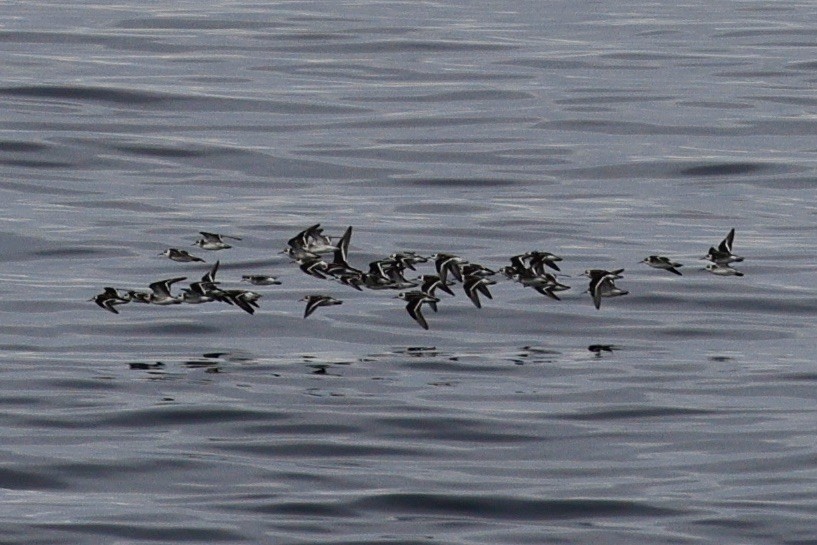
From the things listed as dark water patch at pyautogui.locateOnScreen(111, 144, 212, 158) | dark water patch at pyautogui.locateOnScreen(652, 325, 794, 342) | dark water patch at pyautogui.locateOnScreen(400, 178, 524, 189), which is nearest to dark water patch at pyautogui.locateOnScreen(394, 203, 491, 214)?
dark water patch at pyautogui.locateOnScreen(400, 178, 524, 189)

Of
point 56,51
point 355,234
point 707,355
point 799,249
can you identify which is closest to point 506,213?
point 355,234

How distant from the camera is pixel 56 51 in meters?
66.9

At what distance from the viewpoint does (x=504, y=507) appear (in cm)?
2112

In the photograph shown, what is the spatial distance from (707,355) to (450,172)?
19668 mm

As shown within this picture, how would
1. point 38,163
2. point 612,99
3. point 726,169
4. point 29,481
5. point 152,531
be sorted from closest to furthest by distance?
point 152,531, point 29,481, point 38,163, point 726,169, point 612,99

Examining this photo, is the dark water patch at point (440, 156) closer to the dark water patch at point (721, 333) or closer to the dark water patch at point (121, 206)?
the dark water patch at point (121, 206)

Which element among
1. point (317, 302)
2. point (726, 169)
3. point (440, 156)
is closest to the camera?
point (317, 302)

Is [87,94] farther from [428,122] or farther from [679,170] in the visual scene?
[679,170]

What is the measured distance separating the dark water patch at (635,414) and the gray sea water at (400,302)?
0.06m

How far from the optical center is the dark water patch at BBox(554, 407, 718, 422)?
2533cm

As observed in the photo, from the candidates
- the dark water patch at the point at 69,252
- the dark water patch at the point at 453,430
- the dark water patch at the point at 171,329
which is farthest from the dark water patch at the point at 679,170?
the dark water patch at the point at 453,430

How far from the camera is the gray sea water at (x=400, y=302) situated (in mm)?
21547

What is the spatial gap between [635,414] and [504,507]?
15.7 feet

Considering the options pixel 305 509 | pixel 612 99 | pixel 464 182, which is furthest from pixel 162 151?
pixel 305 509
